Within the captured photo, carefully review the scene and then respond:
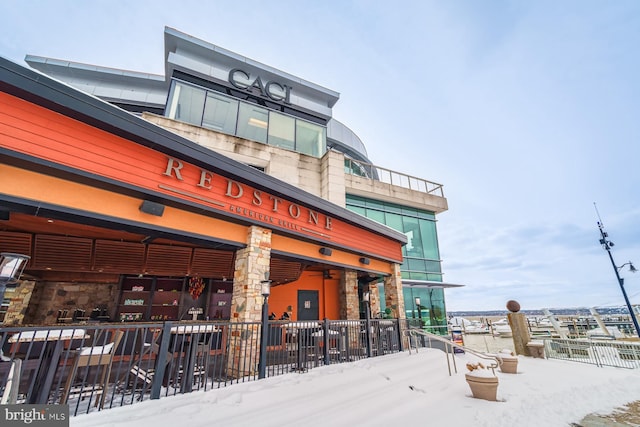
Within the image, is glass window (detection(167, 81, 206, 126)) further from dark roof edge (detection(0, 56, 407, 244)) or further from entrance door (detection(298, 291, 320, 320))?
entrance door (detection(298, 291, 320, 320))

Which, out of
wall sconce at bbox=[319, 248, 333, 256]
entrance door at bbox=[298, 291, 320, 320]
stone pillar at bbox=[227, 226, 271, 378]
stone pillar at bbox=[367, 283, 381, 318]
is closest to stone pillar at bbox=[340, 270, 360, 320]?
stone pillar at bbox=[367, 283, 381, 318]

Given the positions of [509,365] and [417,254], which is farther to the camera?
[417,254]

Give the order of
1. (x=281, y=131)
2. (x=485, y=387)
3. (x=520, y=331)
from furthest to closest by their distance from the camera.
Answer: (x=281, y=131) → (x=520, y=331) → (x=485, y=387)

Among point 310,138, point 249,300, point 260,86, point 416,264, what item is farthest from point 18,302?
point 416,264

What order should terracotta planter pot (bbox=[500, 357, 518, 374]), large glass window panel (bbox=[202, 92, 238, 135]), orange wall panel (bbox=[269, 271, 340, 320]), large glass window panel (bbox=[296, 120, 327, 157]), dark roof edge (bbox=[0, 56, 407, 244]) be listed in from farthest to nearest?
large glass window panel (bbox=[296, 120, 327, 157])
large glass window panel (bbox=[202, 92, 238, 135])
orange wall panel (bbox=[269, 271, 340, 320])
terracotta planter pot (bbox=[500, 357, 518, 374])
dark roof edge (bbox=[0, 56, 407, 244])

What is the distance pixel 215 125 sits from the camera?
41.8 ft

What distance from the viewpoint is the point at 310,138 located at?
1534 cm

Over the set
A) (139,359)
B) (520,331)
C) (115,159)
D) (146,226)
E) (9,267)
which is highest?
(115,159)

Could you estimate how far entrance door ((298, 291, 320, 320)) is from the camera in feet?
42.3

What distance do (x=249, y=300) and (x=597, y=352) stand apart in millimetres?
12626

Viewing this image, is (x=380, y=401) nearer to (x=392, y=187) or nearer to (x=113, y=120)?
(x=113, y=120)

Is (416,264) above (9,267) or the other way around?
above

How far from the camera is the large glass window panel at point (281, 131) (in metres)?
13.9

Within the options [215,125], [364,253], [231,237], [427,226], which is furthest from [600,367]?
[215,125]
